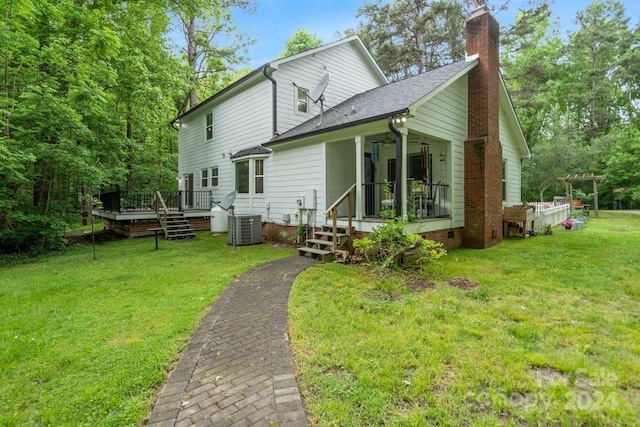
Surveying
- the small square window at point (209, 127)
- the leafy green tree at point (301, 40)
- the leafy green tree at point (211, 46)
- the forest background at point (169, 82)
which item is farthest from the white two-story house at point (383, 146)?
the leafy green tree at point (301, 40)

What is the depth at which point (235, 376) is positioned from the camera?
2783mm

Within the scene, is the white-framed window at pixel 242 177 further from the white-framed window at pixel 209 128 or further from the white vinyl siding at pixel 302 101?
the white-framed window at pixel 209 128

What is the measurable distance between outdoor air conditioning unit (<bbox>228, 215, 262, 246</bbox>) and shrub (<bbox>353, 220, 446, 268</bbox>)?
15.1 feet

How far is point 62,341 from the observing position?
3.54m

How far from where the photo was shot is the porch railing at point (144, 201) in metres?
12.8

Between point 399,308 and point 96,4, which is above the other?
point 96,4

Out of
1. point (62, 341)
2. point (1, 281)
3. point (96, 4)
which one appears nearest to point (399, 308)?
point (62, 341)

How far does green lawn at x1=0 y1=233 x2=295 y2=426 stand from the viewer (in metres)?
2.46

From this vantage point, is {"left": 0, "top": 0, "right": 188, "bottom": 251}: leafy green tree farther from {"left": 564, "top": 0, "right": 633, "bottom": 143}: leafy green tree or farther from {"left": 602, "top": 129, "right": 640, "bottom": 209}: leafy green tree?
{"left": 564, "top": 0, "right": 633, "bottom": 143}: leafy green tree

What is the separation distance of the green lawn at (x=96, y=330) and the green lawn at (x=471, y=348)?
4.66 ft

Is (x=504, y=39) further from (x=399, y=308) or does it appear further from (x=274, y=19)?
(x=399, y=308)

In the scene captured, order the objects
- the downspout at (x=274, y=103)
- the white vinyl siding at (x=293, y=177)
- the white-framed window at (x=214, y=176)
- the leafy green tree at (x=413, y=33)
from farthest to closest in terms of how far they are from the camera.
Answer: the leafy green tree at (x=413, y=33) → the white-framed window at (x=214, y=176) → the downspout at (x=274, y=103) → the white vinyl siding at (x=293, y=177)

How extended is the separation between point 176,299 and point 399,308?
134 inches

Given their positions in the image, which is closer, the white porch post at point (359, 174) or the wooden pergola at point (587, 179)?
the white porch post at point (359, 174)
